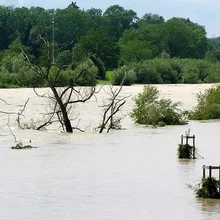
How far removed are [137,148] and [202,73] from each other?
205ft

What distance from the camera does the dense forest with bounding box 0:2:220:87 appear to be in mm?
75000

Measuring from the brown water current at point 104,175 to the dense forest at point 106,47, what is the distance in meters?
27.6

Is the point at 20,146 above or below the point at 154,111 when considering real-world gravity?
below

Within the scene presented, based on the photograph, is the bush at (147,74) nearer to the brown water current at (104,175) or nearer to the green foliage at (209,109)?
the green foliage at (209,109)

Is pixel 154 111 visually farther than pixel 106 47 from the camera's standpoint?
No

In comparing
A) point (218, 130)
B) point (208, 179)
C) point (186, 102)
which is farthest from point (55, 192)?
point (186, 102)

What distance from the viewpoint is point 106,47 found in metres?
96.6

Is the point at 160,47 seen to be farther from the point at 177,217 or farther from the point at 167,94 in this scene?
the point at 177,217

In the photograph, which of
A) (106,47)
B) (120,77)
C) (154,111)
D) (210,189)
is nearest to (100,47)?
(106,47)

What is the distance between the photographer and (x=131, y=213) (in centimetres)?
1631

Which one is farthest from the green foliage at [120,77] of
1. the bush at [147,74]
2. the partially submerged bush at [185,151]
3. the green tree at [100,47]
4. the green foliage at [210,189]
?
the green foliage at [210,189]

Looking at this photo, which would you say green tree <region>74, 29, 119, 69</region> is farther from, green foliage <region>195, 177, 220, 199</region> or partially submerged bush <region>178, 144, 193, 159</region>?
green foliage <region>195, 177, 220, 199</region>

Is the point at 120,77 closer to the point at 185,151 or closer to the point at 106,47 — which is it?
the point at 106,47

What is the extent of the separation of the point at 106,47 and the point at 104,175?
248 ft
